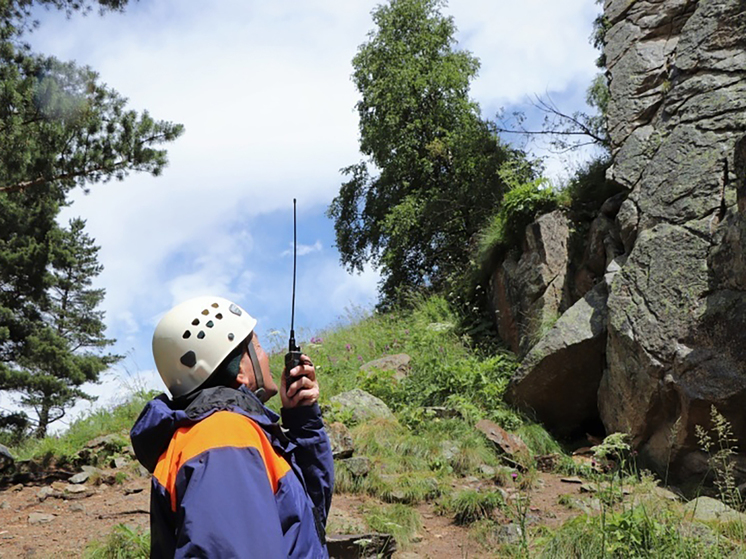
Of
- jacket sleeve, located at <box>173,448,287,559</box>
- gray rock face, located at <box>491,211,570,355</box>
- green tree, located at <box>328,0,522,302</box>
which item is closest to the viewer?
jacket sleeve, located at <box>173,448,287,559</box>

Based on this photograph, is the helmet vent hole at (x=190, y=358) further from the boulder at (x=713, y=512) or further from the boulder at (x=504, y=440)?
the boulder at (x=504, y=440)

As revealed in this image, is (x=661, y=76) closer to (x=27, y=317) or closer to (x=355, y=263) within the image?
(x=355, y=263)

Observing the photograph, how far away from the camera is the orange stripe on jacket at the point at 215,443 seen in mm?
1871

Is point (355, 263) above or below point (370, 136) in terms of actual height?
below

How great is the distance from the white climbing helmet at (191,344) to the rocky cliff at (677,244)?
6123 millimetres

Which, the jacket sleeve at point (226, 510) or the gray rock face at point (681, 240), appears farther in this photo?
the gray rock face at point (681, 240)

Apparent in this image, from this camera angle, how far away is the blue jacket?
67.7 inches

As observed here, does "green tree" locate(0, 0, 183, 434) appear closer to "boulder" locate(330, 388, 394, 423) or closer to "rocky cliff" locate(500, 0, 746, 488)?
"boulder" locate(330, 388, 394, 423)

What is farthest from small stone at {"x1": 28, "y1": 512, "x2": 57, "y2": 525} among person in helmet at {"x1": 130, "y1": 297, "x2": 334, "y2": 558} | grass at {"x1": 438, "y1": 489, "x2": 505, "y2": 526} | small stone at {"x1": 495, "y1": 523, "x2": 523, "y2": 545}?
person in helmet at {"x1": 130, "y1": 297, "x2": 334, "y2": 558}

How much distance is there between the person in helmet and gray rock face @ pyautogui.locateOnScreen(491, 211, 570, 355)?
8.36 m

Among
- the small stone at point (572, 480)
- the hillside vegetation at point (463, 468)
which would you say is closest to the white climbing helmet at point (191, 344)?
the hillside vegetation at point (463, 468)

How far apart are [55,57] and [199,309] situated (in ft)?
29.0

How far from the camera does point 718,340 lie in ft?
24.0

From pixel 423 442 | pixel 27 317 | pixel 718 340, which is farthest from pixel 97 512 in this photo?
pixel 27 317
